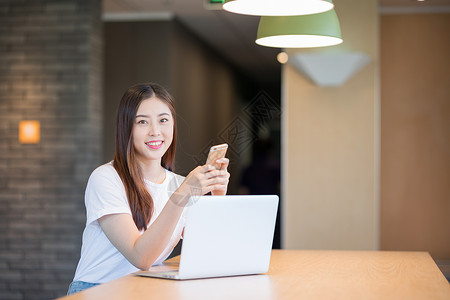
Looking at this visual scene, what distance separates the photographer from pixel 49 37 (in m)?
5.54

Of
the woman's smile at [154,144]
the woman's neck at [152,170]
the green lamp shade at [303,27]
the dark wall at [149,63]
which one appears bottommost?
the woman's neck at [152,170]

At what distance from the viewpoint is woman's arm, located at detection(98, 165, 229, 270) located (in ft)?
5.81

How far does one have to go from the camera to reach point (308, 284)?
1703 mm

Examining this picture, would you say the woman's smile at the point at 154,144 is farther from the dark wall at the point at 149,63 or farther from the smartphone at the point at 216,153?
the dark wall at the point at 149,63

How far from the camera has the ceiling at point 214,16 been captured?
5688 millimetres

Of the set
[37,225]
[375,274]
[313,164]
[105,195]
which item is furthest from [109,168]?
[37,225]

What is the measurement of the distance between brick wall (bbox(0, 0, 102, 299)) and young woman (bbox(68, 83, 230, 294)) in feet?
11.3

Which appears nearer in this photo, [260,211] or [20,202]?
[260,211]

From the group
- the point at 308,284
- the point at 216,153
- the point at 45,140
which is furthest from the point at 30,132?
the point at 308,284

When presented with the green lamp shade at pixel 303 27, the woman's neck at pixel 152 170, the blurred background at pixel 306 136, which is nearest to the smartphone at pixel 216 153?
the woman's neck at pixel 152 170

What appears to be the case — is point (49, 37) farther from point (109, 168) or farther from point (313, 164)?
point (109, 168)

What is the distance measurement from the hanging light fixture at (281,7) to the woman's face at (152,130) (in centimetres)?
43

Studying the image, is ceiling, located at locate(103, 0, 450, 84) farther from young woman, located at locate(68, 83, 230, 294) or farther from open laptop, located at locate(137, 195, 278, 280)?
open laptop, located at locate(137, 195, 278, 280)

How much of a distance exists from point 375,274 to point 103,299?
33.9 inches
